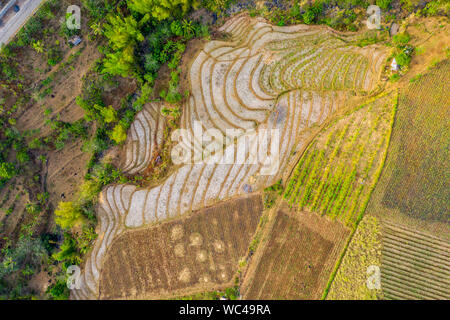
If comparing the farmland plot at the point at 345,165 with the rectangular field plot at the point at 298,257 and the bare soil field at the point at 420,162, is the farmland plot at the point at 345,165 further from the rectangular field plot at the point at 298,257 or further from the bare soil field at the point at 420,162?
the rectangular field plot at the point at 298,257

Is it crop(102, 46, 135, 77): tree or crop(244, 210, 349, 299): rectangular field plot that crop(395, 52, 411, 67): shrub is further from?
crop(102, 46, 135, 77): tree

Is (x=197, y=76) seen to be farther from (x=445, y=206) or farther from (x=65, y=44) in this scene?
(x=445, y=206)

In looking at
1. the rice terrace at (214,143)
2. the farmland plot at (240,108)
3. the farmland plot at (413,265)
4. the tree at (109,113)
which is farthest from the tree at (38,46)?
the farmland plot at (413,265)

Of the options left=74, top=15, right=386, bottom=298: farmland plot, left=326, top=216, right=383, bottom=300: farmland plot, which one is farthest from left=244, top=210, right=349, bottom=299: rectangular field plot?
left=74, top=15, right=386, bottom=298: farmland plot

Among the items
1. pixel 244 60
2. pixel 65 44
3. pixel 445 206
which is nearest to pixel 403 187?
pixel 445 206

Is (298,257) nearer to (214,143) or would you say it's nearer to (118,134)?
(214,143)

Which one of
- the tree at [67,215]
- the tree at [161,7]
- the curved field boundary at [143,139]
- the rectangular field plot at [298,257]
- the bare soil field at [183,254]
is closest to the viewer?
the tree at [161,7]

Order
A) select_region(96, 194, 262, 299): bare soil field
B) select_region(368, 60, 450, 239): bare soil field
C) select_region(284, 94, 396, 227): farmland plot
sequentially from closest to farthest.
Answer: select_region(368, 60, 450, 239): bare soil field, select_region(284, 94, 396, 227): farmland plot, select_region(96, 194, 262, 299): bare soil field
